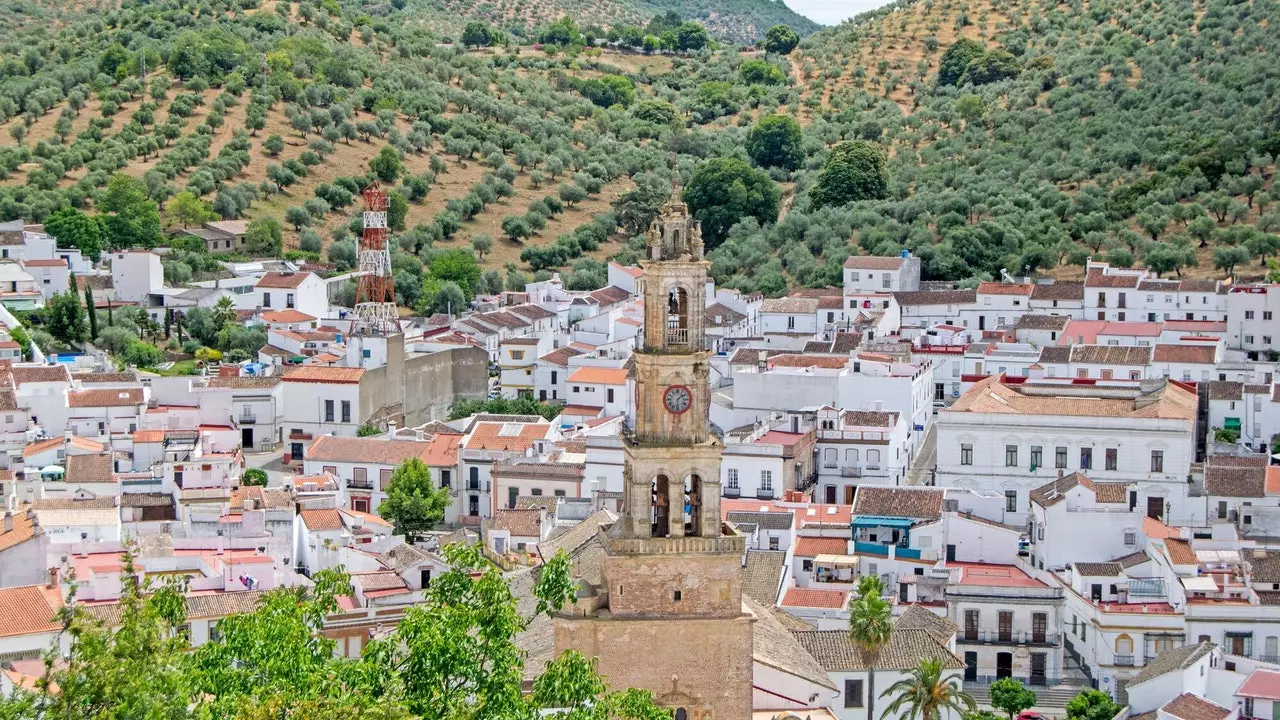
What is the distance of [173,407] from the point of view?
61062 millimetres

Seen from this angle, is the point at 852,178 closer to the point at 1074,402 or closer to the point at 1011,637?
the point at 1074,402

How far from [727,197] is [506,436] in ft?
130

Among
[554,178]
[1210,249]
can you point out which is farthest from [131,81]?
[1210,249]

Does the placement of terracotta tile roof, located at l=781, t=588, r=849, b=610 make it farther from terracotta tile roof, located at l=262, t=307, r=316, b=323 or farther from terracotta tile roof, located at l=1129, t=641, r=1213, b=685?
terracotta tile roof, located at l=262, t=307, r=316, b=323

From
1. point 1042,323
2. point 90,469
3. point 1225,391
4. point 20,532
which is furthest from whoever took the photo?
point 1042,323

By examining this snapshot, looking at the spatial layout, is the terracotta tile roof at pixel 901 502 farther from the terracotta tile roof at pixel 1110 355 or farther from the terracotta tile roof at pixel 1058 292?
the terracotta tile roof at pixel 1058 292

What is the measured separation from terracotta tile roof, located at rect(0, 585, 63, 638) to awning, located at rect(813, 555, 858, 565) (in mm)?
17452

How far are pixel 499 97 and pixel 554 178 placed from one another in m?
16.2

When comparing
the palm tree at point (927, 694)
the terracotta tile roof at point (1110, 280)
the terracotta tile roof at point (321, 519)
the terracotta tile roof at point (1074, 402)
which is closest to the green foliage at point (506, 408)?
the terracotta tile roof at point (1074, 402)

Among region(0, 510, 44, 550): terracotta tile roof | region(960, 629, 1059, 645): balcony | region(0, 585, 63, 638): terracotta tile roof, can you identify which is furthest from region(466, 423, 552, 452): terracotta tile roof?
region(0, 585, 63, 638): terracotta tile roof

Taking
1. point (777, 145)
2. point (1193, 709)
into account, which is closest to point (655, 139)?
point (777, 145)

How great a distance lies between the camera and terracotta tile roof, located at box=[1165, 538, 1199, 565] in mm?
45938

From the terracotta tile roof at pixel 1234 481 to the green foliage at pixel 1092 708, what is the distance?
501 inches

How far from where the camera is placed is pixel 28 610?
38406mm
